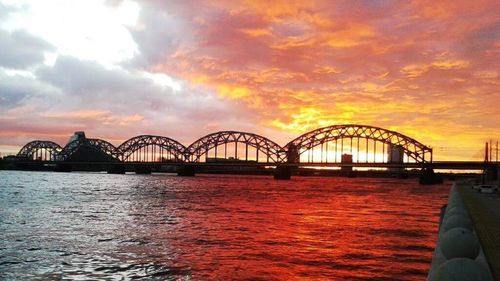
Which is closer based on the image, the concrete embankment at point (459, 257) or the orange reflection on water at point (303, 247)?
the concrete embankment at point (459, 257)

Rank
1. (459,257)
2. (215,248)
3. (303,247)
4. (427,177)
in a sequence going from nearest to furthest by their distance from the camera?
1. (459,257)
2. (215,248)
3. (303,247)
4. (427,177)

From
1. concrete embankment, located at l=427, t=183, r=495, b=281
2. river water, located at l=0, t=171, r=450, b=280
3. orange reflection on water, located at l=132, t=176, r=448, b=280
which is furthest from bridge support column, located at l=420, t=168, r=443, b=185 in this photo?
concrete embankment, located at l=427, t=183, r=495, b=281

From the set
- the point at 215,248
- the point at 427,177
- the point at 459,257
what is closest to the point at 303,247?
the point at 215,248

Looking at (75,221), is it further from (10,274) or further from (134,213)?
(10,274)

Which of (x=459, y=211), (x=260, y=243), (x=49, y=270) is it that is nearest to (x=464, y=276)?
(x=459, y=211)

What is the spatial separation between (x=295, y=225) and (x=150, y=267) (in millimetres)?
16604

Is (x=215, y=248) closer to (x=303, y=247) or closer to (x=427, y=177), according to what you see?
(x=303, y=247)

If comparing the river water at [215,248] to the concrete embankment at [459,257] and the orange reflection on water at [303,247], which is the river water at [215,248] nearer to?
the orange reflection on water at [303,247]

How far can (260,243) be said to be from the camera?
2492 centimetres

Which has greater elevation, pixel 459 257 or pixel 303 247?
pixel 459 257

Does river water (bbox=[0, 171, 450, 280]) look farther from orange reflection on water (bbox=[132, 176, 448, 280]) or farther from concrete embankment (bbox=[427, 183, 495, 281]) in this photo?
concrete embankment (bbox=[427, 183, 495, 281])

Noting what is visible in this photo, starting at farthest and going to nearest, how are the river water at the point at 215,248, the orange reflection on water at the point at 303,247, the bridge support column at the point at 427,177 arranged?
the bridge support column at the point at 427,177 → the orange reflection on water at the point at 303,247 → the river water at the point at 215,248

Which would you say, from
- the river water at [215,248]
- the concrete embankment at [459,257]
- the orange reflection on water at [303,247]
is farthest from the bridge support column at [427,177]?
the concrete embankment at [459,257]

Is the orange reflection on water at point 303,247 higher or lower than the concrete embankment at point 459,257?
lower
